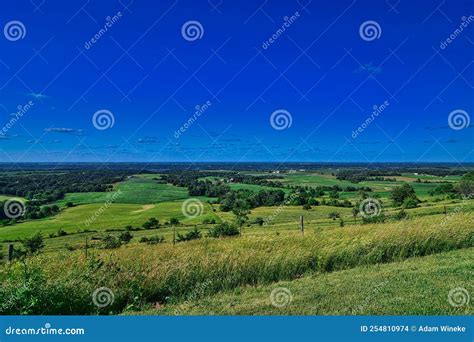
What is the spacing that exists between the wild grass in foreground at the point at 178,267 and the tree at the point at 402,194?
5.96m

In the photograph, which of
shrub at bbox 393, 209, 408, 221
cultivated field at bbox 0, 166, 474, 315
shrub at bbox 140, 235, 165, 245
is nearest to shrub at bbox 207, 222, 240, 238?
cultivated field at bbox 0, 166, 474, 315

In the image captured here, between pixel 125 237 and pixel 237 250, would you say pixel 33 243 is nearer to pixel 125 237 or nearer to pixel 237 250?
pixel 125 237

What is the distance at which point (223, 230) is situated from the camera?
13688 millimetres

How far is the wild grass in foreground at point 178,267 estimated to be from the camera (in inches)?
263

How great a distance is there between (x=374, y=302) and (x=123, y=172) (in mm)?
8298

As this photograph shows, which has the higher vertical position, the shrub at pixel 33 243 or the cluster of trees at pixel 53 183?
the cluster of trees at pixel 53 183

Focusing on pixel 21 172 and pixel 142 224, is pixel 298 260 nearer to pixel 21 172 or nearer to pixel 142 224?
pixel 142 224

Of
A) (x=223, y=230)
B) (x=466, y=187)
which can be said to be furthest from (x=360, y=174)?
(x=466, y=187)

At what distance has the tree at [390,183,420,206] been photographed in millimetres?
17422

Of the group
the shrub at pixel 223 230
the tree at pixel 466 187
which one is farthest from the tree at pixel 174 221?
the tree at pixel 466 187

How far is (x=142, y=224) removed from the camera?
13.7m

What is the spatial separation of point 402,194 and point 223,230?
894 centimetres

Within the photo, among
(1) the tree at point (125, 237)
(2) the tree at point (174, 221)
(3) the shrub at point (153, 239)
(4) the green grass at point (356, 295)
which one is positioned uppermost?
(2) the tree at point (174, 221)

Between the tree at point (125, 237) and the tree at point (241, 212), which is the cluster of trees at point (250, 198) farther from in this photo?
the tree at point (125, 237)
